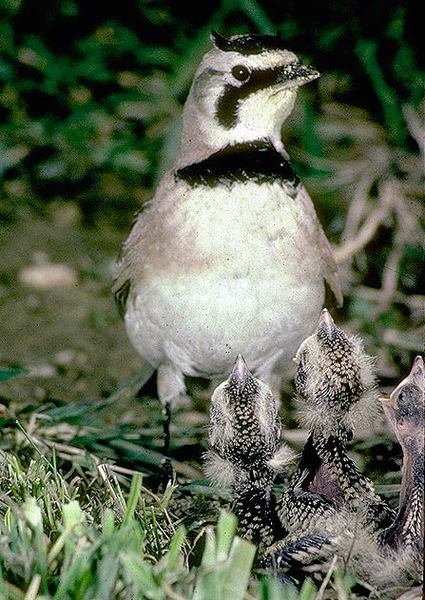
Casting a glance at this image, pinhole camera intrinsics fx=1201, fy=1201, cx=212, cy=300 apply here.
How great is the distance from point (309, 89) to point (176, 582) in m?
4.42

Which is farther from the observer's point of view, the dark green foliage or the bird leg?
the dark green foliage

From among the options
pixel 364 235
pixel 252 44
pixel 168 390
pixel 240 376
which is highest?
pixel 252 44

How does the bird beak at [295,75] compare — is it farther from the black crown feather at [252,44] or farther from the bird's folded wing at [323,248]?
the bird's folded wing at [323,248]

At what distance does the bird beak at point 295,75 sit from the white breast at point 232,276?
39cm

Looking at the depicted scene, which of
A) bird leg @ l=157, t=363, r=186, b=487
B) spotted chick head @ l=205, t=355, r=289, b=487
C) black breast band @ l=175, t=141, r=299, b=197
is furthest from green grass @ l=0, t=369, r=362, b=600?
black breast band @ l=175, t=141, r=299, b=197

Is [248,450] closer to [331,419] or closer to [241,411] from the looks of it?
[241,411]

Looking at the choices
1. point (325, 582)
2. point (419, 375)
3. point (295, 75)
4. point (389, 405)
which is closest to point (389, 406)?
point (389, 405)

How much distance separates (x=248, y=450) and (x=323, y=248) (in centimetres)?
127

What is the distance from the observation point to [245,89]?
4.49 m

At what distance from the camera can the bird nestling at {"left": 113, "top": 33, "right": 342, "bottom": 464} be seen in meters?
4.42

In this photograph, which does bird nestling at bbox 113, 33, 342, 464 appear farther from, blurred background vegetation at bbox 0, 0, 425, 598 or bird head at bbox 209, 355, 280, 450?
blurred background vegetation at bbox 0, 0, 425, 598

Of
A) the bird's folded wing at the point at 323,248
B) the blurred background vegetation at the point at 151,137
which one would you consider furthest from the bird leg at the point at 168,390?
the blurred background vegetation at the point at 151,137

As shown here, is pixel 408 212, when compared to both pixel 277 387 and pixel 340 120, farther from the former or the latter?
pixel 277 387

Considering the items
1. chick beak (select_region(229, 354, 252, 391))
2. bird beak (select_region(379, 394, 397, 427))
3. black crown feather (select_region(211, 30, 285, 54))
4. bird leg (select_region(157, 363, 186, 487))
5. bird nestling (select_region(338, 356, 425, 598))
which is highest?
black crown feather (select_region(211, 30, 285, 54))
